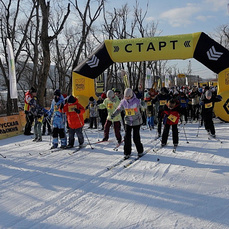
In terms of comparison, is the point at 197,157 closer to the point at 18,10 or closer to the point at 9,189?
the point at 9,189

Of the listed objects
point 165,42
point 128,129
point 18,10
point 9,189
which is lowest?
point 9,189

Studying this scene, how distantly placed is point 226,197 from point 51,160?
14.7ft

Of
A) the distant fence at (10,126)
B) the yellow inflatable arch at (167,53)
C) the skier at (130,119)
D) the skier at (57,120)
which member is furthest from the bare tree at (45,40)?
the skier at (130,119)

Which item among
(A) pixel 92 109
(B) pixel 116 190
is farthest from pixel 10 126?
(B) pixel 116 190

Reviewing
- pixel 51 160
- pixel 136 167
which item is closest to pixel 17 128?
pixel 51 160

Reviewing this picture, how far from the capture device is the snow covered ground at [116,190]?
3553 mm

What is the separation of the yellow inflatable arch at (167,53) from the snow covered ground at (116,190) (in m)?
3.49

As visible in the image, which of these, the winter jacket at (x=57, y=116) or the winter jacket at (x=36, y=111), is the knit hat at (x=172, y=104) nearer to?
the winter jacket at (x=57, y=116)

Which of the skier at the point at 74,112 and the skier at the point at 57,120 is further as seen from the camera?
the skier at the point at 57,120

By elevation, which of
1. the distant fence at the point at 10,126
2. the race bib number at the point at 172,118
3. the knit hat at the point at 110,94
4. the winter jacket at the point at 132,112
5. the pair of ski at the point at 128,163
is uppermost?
the knit hat at the point at 110,94

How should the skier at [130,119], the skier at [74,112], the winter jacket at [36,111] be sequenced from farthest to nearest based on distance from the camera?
the winter jacket at [36,111] → the skier at [74,112] → the skier at [130,119]

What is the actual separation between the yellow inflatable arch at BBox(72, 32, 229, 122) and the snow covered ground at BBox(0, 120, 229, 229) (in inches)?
137

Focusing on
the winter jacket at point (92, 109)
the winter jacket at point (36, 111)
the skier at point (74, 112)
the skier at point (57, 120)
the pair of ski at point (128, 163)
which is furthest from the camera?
the winter jacket at point (92, 109)

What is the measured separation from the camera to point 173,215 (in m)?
3.62
